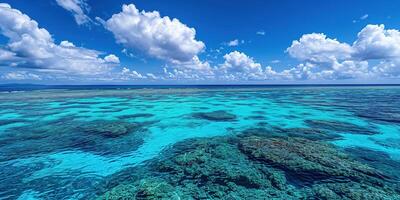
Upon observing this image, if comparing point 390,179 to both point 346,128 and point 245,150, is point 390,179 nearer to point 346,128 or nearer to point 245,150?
point 245,150

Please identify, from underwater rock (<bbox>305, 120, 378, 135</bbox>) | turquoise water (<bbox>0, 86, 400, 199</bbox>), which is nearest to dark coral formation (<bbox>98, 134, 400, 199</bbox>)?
turquoise water (<bbox>0, 86, 400, 199</bbox>)

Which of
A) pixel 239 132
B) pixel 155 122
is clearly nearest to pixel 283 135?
pixel 239 132

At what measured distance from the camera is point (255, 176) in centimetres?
881

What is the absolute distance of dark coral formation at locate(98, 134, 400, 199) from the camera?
7624 millimetres

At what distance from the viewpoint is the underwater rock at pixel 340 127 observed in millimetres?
16422

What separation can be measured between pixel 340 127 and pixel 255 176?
13.1m

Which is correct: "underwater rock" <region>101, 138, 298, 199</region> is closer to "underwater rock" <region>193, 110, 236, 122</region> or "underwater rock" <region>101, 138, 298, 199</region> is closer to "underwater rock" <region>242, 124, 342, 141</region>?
"underwater rock" <region>242, 124, 342, 141</region>

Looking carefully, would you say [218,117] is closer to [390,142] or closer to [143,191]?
[390,142]

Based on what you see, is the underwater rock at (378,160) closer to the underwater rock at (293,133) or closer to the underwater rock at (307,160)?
the underwater rock at (307,160)

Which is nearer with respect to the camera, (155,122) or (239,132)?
(239,132)

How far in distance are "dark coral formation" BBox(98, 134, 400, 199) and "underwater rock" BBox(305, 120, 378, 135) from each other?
6096 millimetres

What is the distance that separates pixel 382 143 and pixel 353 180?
780cm

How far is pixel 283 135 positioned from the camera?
595 inches

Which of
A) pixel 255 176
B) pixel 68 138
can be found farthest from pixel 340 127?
pixel 68 138
